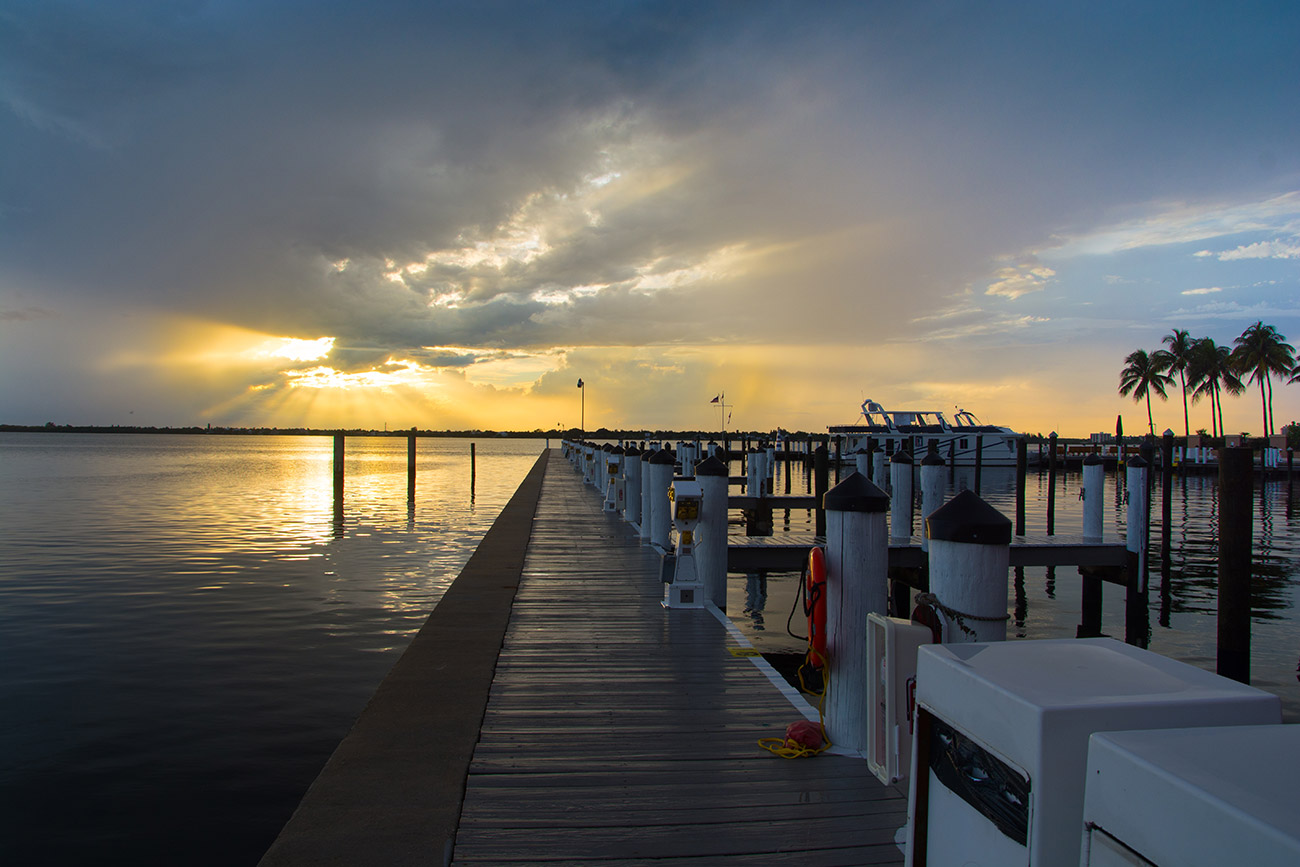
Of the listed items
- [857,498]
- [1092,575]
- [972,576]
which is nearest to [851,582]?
[857,498]

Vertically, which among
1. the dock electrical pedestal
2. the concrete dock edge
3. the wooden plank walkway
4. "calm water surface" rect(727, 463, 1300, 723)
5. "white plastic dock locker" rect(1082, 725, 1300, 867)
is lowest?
"calm water surface" rect(727, 463, 1300, 723)

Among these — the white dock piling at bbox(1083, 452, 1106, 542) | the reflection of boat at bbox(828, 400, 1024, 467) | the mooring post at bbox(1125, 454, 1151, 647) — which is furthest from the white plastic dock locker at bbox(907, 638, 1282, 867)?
the reflection of boat at bbox(828, 400, 1024, 467)

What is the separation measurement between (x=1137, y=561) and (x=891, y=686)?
11.3m

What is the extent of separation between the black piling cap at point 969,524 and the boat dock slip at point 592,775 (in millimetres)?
1255

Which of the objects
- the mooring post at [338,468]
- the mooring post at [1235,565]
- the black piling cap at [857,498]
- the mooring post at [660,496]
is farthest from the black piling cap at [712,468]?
the mooring post at [338,468]

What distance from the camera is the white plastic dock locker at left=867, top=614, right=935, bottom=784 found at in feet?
10.4

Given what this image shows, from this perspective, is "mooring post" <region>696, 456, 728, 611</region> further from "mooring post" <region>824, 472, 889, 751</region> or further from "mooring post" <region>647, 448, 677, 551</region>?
"mooring post" <region>824, 472, 889, 751</region>

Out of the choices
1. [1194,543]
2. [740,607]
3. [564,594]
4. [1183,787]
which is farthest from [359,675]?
[1194,543]

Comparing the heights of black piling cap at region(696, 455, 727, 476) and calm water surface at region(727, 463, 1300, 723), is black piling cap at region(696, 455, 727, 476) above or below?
above

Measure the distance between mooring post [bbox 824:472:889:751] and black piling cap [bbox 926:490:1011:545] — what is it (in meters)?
0.80

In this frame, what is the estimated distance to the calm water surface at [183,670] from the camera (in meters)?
5.45

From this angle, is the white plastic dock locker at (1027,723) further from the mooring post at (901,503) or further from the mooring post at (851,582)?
the mooring post at (901,503)

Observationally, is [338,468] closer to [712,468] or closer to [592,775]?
[712,468]

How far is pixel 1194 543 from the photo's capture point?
72.2 feet
